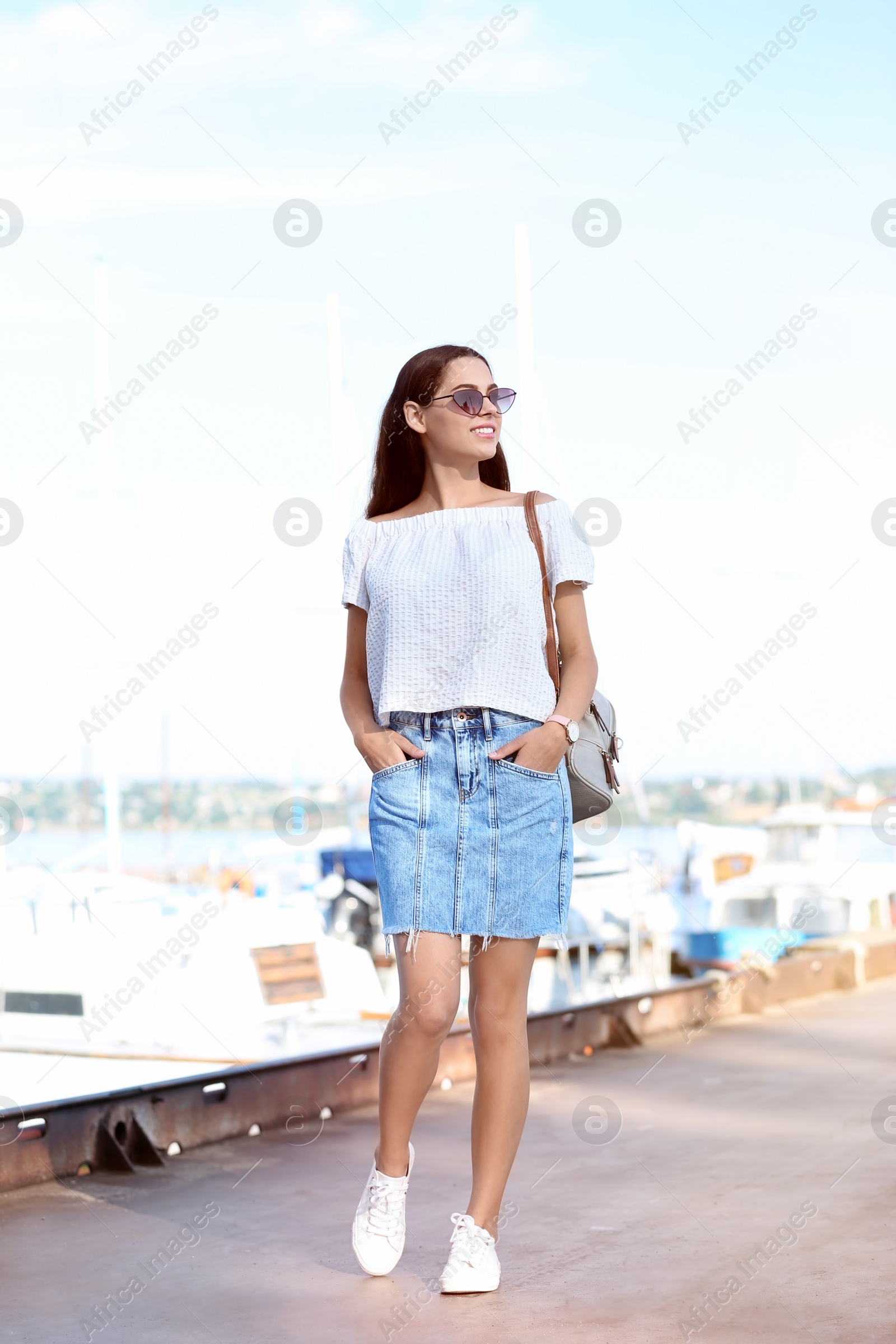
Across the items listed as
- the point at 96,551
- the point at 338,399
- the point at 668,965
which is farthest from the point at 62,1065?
the point at 338,399

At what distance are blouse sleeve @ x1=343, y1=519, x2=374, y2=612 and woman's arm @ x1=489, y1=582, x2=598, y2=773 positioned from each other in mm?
302

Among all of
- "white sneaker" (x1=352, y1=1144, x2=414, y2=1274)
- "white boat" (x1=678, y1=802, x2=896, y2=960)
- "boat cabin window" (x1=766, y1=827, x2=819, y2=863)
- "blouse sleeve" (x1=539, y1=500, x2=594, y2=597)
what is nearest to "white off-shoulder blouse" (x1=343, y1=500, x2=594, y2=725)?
"blouse sleeve" (x1=539, y1=500, x2=594, y2=597)

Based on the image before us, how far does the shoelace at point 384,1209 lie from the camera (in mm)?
→ 2064

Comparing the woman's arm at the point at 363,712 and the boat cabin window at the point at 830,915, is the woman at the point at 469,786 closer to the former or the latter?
the woman's arm at the point at 363,712

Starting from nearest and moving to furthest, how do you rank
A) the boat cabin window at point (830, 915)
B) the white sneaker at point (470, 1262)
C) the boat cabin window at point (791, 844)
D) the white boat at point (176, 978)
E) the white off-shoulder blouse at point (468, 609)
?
the white sneaker at point (470, 1262) < the white off-shoulder blouse at point (468, 609) < the white boat at point (176, 978) < the boat cabin window at point (830, 915) < the boat cabin window at point (791, 844)

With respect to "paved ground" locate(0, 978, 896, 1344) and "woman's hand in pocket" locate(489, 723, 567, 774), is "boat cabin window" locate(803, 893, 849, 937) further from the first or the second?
"woman's hand in pocket" locate(489, 723, 567, 774)

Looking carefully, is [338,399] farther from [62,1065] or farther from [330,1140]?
[330,1140]

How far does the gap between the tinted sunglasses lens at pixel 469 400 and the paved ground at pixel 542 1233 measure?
1.28 m

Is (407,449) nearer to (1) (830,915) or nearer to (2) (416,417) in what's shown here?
(2) (416,417)

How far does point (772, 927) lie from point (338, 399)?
298 inches

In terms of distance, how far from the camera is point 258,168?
9484mm

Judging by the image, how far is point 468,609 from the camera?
2.10 m

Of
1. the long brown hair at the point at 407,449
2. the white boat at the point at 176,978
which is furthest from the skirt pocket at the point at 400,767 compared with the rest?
the white boat at the point at 176,978

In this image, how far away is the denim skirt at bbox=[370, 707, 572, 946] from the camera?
2053 mm
